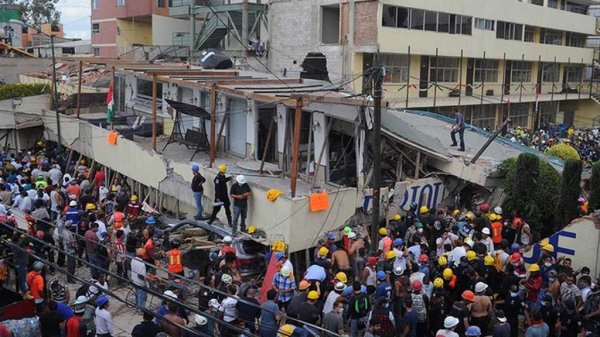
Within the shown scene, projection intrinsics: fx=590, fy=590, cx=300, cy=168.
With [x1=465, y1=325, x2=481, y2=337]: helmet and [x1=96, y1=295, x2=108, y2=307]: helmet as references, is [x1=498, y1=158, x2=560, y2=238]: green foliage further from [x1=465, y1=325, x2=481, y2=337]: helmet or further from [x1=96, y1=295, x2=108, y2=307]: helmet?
[x1=96, y1=295, x2=108, y2=307]: helmet

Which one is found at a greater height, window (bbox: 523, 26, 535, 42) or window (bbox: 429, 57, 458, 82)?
window (bbox: 523, 26, 535, 42)

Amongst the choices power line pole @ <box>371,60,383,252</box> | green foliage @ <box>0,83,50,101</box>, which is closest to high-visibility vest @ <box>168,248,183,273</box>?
power line pole @ <box>371,60,383,252</box>

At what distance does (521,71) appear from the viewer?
42.3 meters

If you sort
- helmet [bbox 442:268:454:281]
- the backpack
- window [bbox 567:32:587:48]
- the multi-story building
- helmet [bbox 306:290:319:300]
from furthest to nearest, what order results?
window [bbox 567:32:587:48], the multi-story building, helmet [bbox 442:268:454:281], the backpack, helmet [bbox 306:290:319:300]

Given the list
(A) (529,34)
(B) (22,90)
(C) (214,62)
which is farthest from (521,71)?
(B) (22,90)

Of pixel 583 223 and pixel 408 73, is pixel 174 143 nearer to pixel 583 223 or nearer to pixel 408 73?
pixel 583 223

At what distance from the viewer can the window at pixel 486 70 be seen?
124ft

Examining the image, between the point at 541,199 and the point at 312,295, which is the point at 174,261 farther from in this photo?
the point at 541,199

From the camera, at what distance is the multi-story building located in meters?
29.9

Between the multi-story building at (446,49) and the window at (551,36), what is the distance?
0.09 m

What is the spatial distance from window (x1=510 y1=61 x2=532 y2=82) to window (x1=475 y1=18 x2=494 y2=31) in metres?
5.76

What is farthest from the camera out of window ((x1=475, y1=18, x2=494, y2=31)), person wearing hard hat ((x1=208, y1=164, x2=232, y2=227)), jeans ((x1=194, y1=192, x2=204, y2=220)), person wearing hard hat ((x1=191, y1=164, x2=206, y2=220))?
window ((x1=475, y1=18, x2=494, y2=31))

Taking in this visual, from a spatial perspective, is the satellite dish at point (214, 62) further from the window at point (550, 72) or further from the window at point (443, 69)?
the window at point (550, 72)

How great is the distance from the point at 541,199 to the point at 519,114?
2903cm
